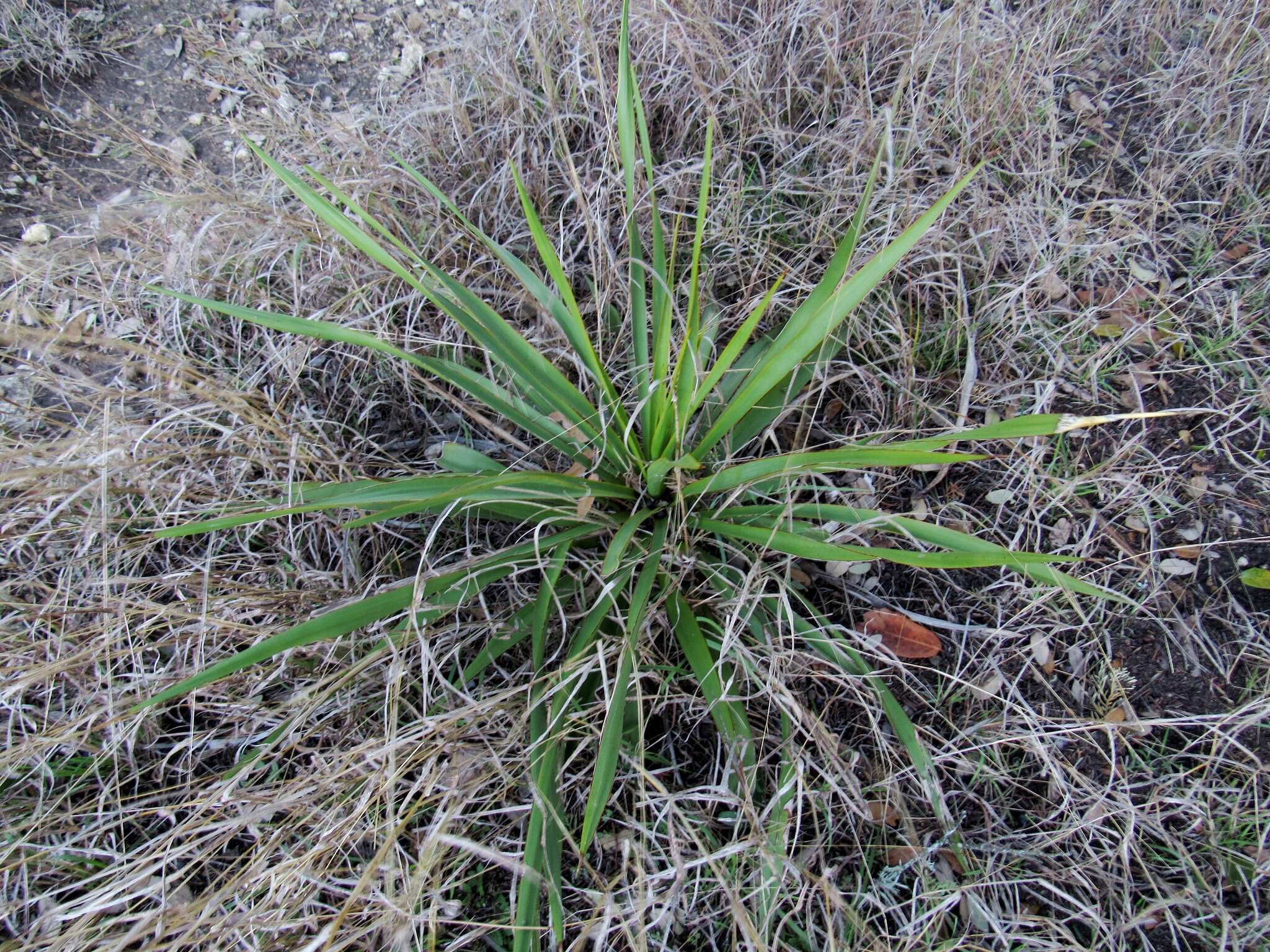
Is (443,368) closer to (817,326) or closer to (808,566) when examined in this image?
(817,326)

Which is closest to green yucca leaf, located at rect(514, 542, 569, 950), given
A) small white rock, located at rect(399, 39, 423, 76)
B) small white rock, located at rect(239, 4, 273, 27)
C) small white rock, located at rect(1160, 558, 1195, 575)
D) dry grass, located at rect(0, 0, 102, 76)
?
small white rock, located at rect(1160, 558, 1195, 575)

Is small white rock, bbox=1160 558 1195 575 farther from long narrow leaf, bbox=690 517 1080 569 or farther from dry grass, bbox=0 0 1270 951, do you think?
long narrow leaf, bbox=690 517 1080 569

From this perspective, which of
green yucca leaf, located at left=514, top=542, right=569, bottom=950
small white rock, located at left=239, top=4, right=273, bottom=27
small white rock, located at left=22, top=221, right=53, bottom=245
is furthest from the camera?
small white rock, located at left=239, top=4, right=273, bottom=27

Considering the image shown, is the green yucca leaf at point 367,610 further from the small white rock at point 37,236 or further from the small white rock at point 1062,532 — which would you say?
the small white rock at point 37,236

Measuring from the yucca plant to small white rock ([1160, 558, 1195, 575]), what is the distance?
413 mm

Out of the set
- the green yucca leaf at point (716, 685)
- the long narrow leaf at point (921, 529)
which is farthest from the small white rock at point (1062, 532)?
the green yucca leaf at point (716, 685)

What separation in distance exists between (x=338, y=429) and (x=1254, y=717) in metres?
1.79

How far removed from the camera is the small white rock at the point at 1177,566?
1.38 metres

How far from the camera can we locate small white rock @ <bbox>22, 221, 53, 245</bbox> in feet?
6.47

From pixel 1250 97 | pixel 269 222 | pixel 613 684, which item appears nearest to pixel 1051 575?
pixel 613 684

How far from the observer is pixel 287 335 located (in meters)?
1.63

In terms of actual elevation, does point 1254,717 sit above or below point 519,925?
below

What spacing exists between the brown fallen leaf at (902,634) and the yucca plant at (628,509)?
0.33 feet

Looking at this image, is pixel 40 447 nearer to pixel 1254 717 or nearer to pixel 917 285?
pixel 917 285
